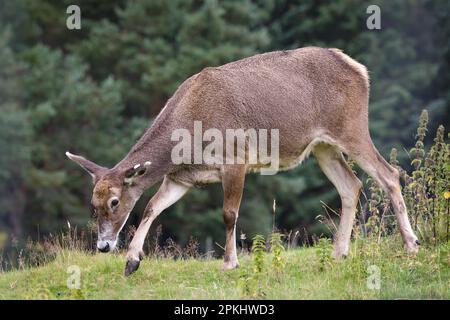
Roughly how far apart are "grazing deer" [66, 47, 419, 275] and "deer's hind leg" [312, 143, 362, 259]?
13 mm

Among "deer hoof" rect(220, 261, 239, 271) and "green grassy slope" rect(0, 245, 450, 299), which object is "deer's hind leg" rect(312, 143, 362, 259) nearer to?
"green grassy slope" rect(0, 245, 450, 299)

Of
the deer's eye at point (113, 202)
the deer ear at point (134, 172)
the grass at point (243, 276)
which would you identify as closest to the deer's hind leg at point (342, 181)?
the grass at point (243, 276)

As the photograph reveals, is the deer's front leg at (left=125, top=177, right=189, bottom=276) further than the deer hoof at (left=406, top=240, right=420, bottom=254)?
No

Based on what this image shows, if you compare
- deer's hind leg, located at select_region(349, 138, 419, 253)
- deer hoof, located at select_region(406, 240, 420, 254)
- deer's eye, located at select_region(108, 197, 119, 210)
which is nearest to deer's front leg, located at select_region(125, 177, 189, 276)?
deer's eye, located at select_region(108, 197, 119, 210)

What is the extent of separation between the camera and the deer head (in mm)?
10578

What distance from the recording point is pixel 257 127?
37.1 feet

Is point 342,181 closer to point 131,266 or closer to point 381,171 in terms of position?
point 381,171

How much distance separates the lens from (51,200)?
100 ft

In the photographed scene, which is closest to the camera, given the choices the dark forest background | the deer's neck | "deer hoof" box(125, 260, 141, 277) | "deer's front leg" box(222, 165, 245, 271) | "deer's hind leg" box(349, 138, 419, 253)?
"deer hoof" box(125, 260, 141, 277)

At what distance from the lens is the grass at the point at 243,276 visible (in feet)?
29.8

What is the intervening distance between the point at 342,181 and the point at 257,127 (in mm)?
1523

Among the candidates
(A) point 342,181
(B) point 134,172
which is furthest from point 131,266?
(A) point 342,181

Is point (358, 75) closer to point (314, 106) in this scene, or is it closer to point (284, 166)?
point (314, 106)
